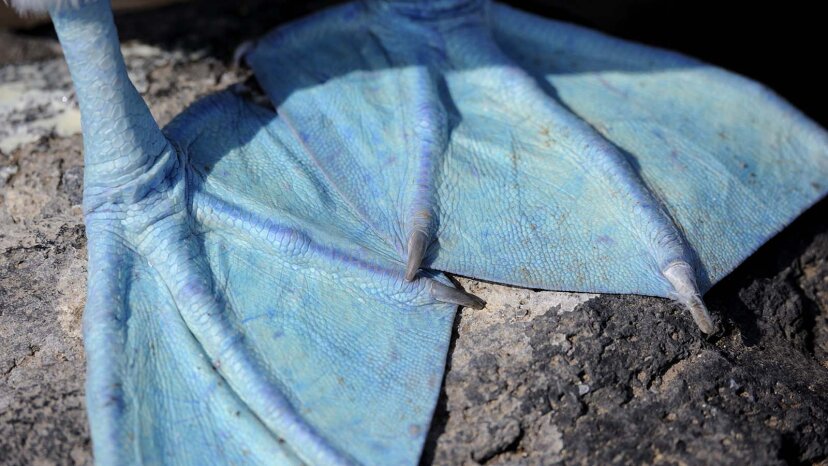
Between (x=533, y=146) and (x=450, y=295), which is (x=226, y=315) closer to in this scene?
(x=450, y=295)

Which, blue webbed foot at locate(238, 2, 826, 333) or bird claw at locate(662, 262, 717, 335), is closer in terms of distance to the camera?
bird claw at locate(662, 262, 717, 335)

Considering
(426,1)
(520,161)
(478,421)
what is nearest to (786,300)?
(520,161)

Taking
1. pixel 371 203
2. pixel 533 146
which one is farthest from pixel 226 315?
pixel 533 146

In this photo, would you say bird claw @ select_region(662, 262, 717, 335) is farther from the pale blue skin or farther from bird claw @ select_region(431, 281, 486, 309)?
bird claw @ select_region(431, 281, 486, 309)

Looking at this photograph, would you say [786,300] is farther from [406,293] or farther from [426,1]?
[426,1]

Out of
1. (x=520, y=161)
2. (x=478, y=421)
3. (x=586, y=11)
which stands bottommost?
(x=586, y=11)

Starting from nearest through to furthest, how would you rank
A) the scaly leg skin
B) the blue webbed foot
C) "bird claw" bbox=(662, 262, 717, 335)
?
1. the scaly leg skin
2. "bird claw" bbox=(662, 262, 717, 335)
3. the blue webbed foot

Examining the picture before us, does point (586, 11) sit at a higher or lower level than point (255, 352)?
lower

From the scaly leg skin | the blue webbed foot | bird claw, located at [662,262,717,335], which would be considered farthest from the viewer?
the blue webbed foot

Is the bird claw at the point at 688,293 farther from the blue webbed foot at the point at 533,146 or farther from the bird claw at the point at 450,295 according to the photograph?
the bird claw at the point at 450,295

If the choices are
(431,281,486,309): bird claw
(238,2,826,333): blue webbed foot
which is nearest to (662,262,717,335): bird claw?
(238,2,826,333): blue webbed foot
